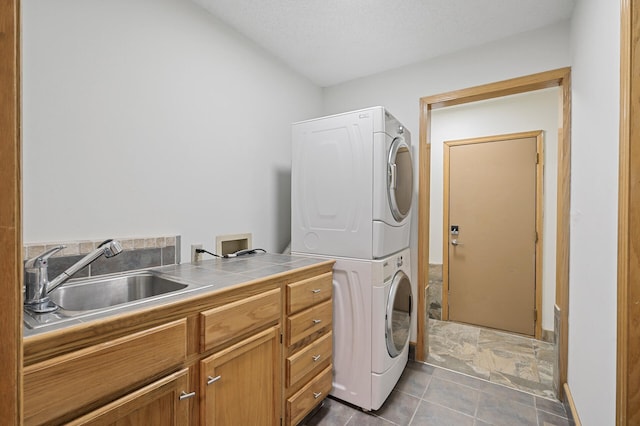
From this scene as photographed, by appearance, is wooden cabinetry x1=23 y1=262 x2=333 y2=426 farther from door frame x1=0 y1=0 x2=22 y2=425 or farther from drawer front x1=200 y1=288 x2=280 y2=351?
door frame x1=0 y1=0 x2=22 y2=425

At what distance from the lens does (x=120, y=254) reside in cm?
136

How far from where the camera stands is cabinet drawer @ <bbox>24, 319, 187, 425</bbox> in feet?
2.16

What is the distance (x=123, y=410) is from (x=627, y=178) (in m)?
1.64

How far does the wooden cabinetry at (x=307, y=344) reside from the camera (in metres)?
1.42

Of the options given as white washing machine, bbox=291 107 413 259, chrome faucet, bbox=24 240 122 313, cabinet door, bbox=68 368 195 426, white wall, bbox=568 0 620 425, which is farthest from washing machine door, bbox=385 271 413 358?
chrome faucet, bbox=24 240 122 313

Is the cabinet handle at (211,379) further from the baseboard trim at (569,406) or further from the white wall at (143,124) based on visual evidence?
Answer: the baseboard trim at (569,406)

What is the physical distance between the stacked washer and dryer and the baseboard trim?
3.05ft

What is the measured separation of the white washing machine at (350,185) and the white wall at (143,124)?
0.42 m

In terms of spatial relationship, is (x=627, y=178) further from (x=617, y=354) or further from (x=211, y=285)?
(x=211, y=285)

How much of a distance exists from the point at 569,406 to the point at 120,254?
2.58 meters

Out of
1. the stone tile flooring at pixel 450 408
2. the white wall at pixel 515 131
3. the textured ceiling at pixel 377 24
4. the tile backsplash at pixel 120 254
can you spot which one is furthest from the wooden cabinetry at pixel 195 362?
the white wall at pixel 515 131

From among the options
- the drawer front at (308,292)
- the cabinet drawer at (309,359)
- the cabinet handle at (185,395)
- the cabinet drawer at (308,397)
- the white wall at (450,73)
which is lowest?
the cabinet drawer at (308,397)

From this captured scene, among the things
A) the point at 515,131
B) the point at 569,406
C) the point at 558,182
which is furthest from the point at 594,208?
the point at 515,131

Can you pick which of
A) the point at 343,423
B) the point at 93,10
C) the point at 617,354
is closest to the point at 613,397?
the point at 617,354
